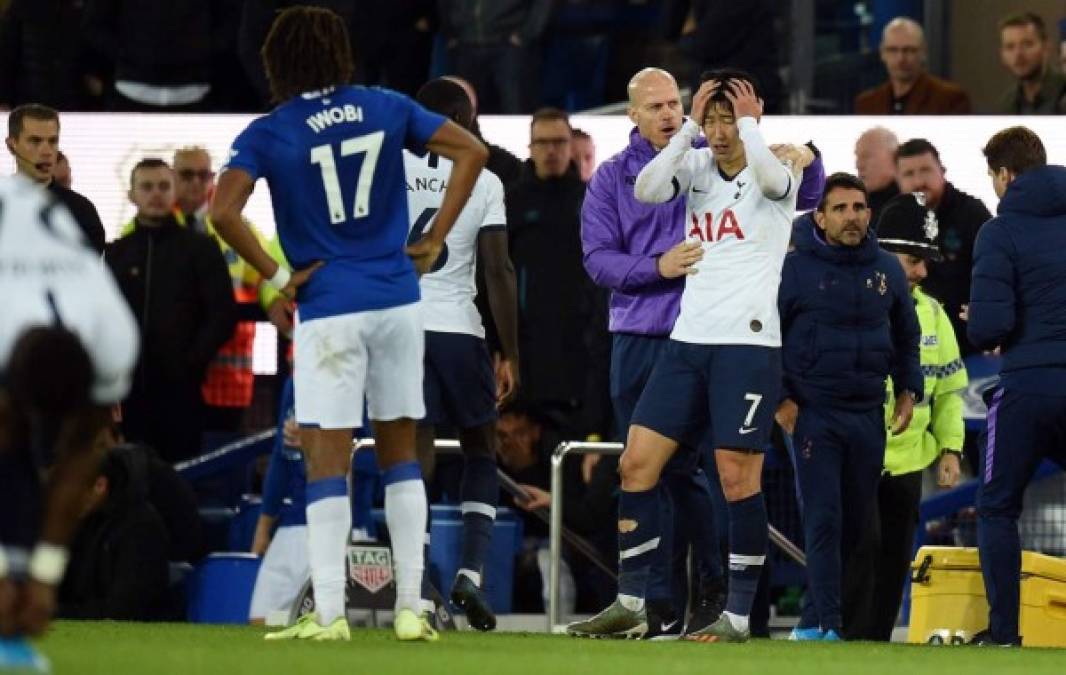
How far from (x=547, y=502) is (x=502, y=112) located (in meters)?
2.99

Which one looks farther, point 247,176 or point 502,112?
point 502,112

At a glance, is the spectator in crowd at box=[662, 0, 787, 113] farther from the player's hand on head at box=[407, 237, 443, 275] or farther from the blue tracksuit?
the player's hand on head at box=[407, 237, 443, 275]

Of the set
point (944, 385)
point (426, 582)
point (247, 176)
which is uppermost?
point (247, 176)

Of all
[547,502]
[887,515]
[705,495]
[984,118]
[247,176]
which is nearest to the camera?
[247,176]

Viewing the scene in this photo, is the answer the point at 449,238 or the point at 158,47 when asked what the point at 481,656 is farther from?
the point at 158,47

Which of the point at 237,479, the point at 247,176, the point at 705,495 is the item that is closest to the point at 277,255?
the point at 237,479

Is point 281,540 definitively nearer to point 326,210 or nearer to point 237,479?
point 237,479

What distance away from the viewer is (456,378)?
1107cm

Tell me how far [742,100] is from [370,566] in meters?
3.32

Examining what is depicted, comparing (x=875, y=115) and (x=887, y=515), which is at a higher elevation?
(x=875, y=115)

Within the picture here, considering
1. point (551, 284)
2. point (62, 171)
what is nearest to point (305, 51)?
point (551, 284)

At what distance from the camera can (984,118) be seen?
14.9 metres

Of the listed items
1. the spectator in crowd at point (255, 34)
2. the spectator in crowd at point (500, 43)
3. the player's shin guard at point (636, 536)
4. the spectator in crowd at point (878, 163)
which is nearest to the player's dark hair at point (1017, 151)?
the player's shin guard at point (636, 536)

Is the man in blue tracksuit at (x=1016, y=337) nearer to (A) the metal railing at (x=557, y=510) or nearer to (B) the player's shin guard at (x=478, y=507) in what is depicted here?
(A) the metal railing at (x=557, y=510)
